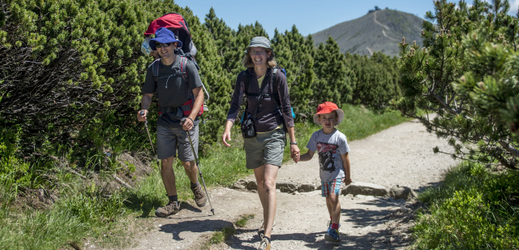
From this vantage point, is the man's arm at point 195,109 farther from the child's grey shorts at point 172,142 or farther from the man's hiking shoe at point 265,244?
the man's hiking shoe at point 265,244

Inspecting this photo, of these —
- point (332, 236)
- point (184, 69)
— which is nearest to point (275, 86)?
point (184, 69)

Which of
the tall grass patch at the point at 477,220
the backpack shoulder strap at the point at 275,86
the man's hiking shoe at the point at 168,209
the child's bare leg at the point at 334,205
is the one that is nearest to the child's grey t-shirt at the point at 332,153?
the child's bare leg at the point at 334,205

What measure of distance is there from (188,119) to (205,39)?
10.8 feet

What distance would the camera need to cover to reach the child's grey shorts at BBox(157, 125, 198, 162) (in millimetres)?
4332

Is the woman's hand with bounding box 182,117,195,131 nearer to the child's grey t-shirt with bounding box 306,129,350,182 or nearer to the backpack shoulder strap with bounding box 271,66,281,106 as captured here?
the backpack shoulder strap with bounding box 271,66,281,106

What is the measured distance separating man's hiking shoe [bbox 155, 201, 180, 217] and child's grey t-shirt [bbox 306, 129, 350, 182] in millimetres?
1631

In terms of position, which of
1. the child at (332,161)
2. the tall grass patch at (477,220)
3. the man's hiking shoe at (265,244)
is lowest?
the man's hiking shoe at (265,244)

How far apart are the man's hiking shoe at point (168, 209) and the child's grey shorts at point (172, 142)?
0.52m

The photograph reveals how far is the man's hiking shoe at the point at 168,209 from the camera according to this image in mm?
4414

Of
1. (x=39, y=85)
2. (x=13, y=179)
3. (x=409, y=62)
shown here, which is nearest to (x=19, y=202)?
(x=13, y=179)

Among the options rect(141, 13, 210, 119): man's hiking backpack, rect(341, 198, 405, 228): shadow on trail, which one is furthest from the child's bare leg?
rect(141, 13, 210, 119): man's hiking backpack

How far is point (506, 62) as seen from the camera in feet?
5.97

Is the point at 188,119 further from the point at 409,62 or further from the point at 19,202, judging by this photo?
the point at 409,62

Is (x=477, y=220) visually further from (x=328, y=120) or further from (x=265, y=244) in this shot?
(x=265, y=244)
